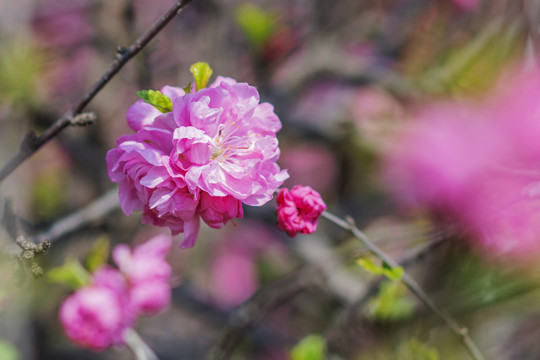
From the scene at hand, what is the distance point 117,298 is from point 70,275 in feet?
0.37

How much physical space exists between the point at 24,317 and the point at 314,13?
66.6 inches

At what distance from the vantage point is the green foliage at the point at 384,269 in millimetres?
697

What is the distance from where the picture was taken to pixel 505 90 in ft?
4.16

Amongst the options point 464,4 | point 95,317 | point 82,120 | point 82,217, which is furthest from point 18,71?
point 464,4

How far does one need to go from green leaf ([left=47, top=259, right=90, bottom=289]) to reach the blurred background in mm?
104

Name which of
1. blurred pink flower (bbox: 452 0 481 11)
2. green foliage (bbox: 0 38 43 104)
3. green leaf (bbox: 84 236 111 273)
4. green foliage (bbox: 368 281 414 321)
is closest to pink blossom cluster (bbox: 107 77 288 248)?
green leaf (bbox: 84 236 111 273)

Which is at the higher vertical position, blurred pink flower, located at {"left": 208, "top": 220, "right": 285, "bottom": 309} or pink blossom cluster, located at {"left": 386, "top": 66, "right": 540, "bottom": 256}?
pink blossom cluster, located at {"left": 386, "top": 66, "right": 540, "bottom": 256}

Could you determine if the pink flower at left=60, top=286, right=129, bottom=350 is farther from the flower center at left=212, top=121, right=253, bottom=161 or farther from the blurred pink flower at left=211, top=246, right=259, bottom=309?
the blurred pink flower at left=211, top=246, right=259, bottom=309

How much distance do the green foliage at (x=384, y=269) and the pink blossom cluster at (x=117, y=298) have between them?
519 mm

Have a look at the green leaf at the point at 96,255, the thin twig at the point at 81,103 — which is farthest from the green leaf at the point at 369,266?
the green leaf at the point at 96,255

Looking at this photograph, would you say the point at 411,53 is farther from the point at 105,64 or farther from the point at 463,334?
the point at 463,334

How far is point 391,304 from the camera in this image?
1.10 m

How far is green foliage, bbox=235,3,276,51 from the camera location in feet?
5.44

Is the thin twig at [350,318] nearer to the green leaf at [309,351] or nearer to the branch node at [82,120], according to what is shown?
the green leaf at [309,351]
